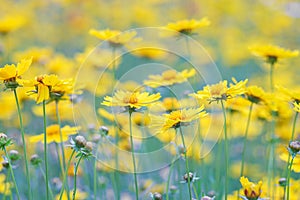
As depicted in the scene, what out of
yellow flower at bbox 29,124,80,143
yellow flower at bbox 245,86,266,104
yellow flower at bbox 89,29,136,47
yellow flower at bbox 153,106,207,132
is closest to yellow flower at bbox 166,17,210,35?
yellow flower at bbox 89,29,136,47

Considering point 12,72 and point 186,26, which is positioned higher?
point 186,26

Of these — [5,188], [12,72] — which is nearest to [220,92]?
[12,72]

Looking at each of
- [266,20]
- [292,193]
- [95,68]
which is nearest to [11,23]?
[95,68]

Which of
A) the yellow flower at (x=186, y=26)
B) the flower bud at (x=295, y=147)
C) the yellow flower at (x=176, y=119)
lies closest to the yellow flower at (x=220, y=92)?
the yellow flower at (x=176, y=119)

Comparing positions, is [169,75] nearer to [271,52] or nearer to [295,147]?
[271,52]

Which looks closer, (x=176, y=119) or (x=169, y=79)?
(x=176, y=119)

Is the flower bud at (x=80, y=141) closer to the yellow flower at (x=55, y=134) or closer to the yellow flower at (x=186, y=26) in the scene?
the yellow flower at (x=55, y=134)

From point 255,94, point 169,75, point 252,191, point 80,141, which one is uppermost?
point 169,75

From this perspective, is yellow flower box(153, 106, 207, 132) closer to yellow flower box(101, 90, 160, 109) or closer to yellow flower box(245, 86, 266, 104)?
yellow flower box(101, 90, 160, 109)

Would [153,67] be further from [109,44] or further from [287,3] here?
[287,3]
